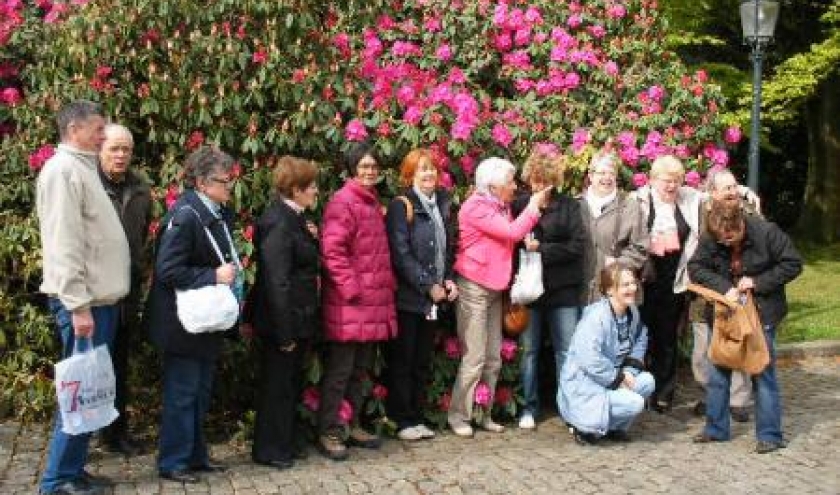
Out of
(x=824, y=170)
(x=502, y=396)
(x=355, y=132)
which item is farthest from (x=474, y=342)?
(x=824, y=170)

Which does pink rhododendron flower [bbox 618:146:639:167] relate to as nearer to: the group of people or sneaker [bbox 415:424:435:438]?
the group of people

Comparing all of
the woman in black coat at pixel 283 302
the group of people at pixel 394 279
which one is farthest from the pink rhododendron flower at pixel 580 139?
the woman in black coat at pixel 283 302

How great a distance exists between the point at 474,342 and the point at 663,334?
162cm

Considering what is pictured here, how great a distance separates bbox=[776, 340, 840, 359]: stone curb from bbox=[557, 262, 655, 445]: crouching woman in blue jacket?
3.26m

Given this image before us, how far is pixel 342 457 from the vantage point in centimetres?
623

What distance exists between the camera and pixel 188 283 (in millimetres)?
5438

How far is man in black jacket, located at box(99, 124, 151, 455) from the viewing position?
5.84 metres

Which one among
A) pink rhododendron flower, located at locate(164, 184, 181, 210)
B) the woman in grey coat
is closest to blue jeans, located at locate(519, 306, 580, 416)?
the woman in grey coat

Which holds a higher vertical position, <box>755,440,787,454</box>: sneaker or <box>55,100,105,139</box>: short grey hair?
<box>55,100,105,139</box>: short grey hair

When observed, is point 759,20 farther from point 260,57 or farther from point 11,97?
point 11,97

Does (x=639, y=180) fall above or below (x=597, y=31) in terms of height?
below

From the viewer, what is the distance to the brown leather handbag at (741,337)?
6359 millimetres

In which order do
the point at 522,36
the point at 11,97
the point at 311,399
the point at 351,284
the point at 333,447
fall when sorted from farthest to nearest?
the point at 522,36, the point at 11,97, the point at 311,399, the point at 333,447, the point at 351,284

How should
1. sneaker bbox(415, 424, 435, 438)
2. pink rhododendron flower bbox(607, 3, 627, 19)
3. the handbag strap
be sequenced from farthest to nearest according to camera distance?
pink rhododendron flower bbox(607, 3, 627, 19) → sneaker bbox(415, 424, 435, 438) → the handbag strap
